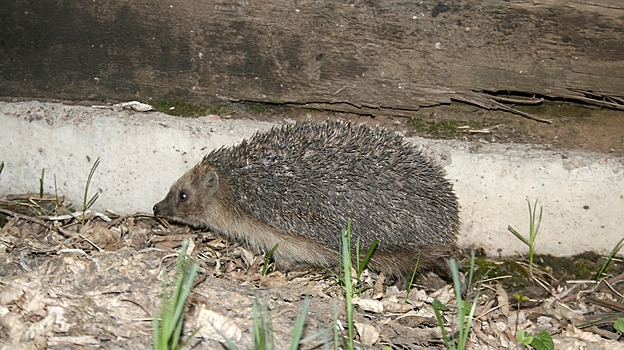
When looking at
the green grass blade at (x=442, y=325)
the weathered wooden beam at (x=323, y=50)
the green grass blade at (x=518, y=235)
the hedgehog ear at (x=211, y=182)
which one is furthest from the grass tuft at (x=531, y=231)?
the hedgehog ear at (x=211, y=182)

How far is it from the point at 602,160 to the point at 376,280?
1.79 metres

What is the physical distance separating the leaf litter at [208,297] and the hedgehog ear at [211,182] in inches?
17.8

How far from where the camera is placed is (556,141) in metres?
5.27

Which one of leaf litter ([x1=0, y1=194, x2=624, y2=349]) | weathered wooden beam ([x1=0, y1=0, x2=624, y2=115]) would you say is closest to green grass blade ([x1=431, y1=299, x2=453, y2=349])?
leaf litter ([x1=0, y1=194, x2=624, y2=349])

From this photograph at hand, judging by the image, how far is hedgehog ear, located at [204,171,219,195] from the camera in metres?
5.24

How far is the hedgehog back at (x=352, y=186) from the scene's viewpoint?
476 centimetres

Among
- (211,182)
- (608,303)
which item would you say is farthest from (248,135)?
(608,303)

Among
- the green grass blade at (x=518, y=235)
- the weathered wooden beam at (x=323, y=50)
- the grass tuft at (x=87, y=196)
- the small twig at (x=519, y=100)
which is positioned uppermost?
the weathered wooden beam at (x=323, y=50)

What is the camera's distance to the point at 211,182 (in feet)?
17.4

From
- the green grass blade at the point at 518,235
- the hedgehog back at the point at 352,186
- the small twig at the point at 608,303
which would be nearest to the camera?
Result: the hedgehog back at the point at 352,186

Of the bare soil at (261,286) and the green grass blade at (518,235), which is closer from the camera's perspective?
the bare soil at (261,286)

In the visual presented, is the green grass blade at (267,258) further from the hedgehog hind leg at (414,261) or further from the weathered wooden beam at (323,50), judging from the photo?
the weathered wooden beam at (323,50)

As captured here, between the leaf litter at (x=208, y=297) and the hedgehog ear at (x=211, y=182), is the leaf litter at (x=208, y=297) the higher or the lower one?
the lower one

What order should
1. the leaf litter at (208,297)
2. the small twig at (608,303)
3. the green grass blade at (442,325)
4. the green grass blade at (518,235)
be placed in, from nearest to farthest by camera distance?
the green grass blade at (442,325), the leaf litter at (208,297), the small twig at (608,303), the green grass blade at (518,235)
